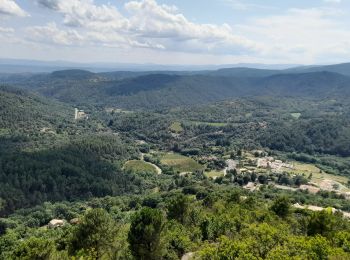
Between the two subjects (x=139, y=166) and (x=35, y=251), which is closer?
(x=35, y=251)

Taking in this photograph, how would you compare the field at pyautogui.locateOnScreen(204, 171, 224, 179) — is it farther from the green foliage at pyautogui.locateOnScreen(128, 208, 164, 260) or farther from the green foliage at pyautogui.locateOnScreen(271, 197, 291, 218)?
the green foliage at pyautogui.locateOnScreen(128, 208, 164, 260)

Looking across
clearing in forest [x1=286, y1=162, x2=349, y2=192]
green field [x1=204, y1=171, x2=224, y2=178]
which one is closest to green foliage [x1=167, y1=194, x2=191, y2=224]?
clearing in forest [x1=286, y1=162, x2=349, y2=192]

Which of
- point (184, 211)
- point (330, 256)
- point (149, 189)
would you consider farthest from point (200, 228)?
point (149, 189)

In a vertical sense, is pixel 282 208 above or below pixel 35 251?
below

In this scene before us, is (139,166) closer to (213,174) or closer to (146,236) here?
(213,174)

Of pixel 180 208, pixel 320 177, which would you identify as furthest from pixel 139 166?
pixel 180 208

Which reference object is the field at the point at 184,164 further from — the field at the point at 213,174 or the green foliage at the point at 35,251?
the green foliage at the point at 35,251

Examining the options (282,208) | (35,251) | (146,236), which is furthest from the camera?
(282,208)

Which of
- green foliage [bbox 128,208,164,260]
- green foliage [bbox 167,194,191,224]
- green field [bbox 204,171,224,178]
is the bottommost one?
green field [bbox 204,171,224,178]
